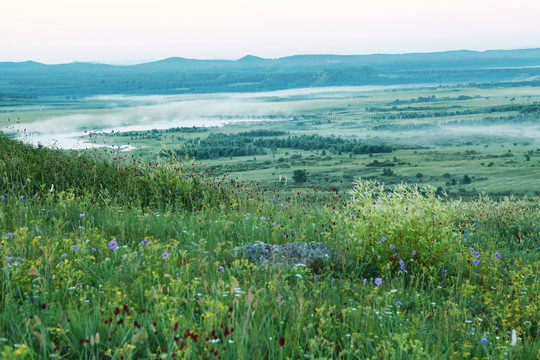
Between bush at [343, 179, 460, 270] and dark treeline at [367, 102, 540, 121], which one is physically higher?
bush at [343, 179, 460, 270]

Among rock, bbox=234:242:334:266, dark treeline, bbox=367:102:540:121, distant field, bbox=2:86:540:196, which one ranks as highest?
rock, bbox=234:242:334:266

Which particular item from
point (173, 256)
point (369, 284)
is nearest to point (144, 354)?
point (173, 256)

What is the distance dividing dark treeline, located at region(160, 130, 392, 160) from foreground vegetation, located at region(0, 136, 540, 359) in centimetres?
8429

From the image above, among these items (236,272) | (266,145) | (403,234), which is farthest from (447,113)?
(236,272)

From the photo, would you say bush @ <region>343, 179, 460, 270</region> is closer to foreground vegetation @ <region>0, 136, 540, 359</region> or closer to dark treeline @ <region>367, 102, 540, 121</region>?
foreground vegetation @ <region>0, 136, 540, 359</region>

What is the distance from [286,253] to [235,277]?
1.06 m

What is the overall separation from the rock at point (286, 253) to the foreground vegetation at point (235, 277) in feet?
0.41

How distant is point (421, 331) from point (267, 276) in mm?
1404

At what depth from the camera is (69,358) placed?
2789 mm

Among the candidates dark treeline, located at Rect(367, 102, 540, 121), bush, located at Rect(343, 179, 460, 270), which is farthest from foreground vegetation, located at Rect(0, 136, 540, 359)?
dark treeline, located at Rect(367, 102, 540, 121)

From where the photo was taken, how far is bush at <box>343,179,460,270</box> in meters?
5.35

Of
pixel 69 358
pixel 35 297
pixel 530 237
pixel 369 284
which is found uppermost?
pixel 35 297

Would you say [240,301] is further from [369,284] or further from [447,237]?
[447,237]

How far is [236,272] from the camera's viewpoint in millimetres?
4281
